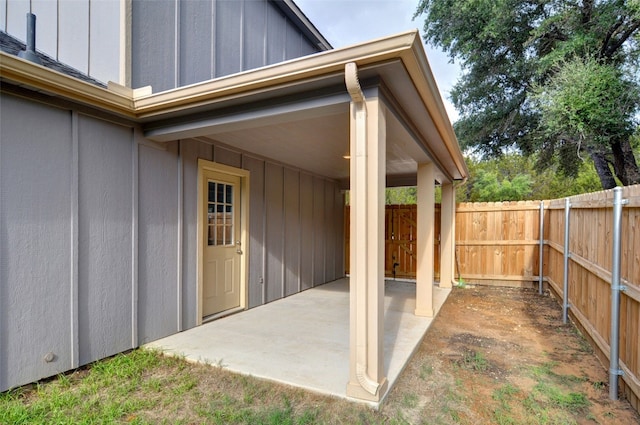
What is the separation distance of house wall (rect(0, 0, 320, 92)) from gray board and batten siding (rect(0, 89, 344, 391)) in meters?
0.78

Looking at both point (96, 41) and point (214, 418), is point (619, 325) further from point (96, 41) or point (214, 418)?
point (96, 41)

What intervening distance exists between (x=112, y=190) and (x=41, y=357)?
149cm

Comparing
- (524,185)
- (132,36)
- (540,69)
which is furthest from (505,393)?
(524,185)

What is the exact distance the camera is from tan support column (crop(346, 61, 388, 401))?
7.74ft

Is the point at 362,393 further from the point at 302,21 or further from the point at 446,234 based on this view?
the point at 302,21

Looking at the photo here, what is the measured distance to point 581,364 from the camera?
319 centimetres

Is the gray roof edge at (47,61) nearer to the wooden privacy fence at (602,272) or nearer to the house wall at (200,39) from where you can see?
the house wall at (200,39)

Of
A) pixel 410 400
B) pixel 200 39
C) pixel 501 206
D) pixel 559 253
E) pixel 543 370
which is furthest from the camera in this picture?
pixel 501 206

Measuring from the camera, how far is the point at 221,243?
15.2 ft

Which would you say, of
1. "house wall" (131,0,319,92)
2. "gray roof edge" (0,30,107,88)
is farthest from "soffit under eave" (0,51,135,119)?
"house wall" (131,0,319,92)

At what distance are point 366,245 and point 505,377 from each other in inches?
74.6

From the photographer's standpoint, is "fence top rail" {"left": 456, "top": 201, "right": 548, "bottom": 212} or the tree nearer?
"fence top rail" {"left": 456, "top": 201, "right": 548, "bottom": 212}

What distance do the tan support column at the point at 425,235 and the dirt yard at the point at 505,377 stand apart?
331 mm

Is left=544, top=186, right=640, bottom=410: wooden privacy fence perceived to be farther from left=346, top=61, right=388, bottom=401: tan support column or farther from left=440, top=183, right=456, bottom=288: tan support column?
left=346, top=61, right=388, bottom=401: tan support column
